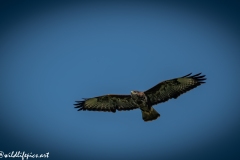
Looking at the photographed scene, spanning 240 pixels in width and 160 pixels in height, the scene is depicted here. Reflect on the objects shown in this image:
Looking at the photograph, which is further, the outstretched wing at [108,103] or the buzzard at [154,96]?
the outstretched wing at [108,103]

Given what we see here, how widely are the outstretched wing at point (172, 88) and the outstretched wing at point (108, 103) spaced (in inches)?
27.2

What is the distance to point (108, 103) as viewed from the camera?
12.1m

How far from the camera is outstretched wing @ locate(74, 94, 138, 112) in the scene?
11.8 meters

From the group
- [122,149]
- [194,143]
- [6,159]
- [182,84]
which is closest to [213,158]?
[194,143]

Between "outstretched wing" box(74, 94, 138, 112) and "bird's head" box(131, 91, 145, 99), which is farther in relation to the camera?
"outstretched wing" box(74, 94, 138, 112)

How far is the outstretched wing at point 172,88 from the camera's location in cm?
1130

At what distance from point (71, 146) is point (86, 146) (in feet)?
2.89

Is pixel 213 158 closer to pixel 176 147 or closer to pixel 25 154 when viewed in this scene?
pixel 176 147

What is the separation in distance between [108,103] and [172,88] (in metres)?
2.17

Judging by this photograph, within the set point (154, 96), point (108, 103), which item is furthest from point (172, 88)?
point (108, 103)

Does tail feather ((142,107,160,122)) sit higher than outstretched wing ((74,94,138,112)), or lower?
lower

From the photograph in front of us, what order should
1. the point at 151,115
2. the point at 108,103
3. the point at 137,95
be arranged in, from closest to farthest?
the point at 137,95, the point at 151,115, the point at 108,103

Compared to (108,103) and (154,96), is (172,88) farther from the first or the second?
(108,103)

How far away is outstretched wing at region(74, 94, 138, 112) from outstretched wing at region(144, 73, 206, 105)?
2.26 ft
